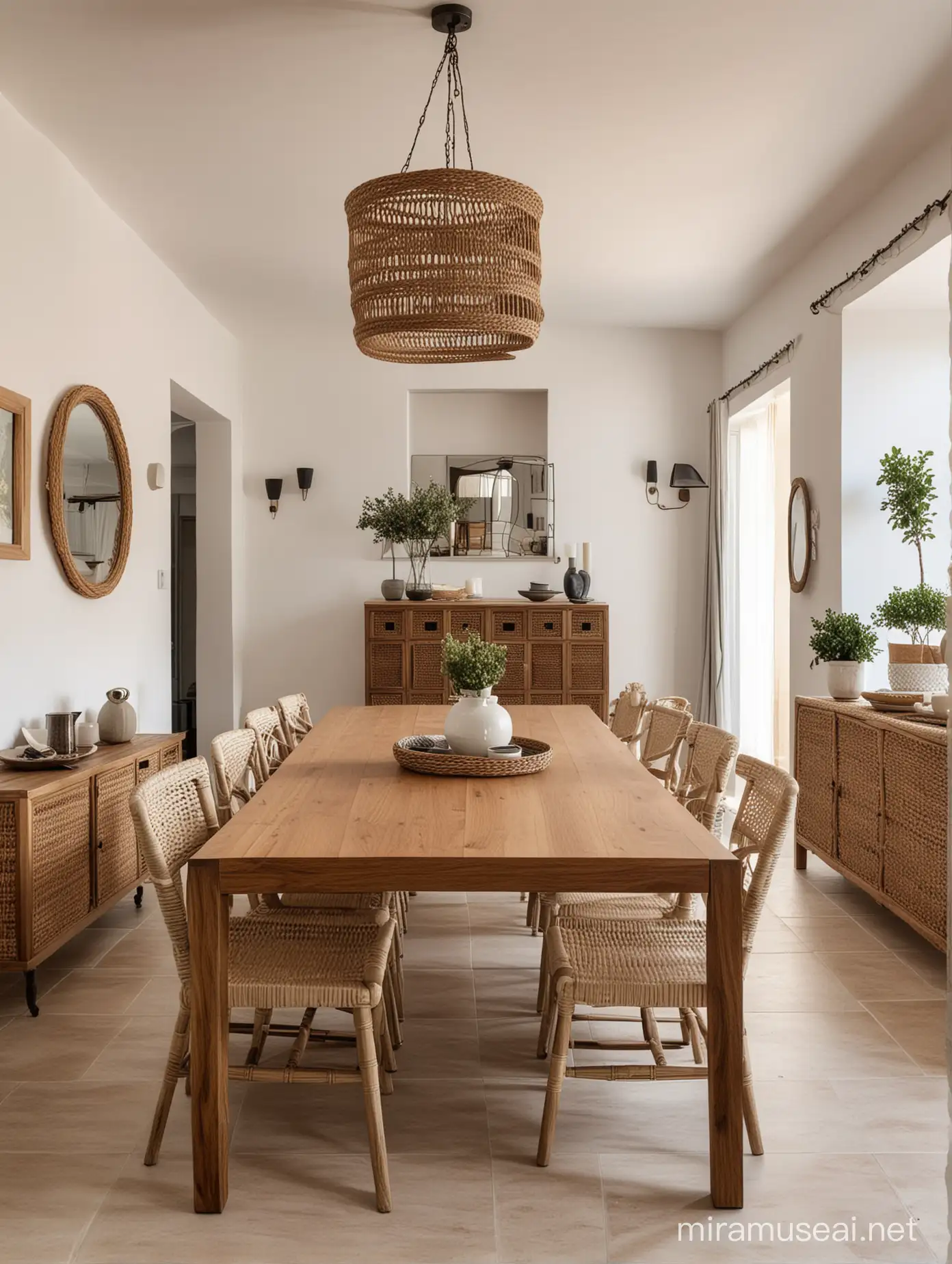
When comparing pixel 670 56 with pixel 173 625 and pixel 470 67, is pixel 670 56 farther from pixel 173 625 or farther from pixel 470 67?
pixel 173 625

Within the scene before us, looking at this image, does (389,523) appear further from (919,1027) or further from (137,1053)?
(919,1027)

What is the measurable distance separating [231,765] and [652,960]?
1.26 metres

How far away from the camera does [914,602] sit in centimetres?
412

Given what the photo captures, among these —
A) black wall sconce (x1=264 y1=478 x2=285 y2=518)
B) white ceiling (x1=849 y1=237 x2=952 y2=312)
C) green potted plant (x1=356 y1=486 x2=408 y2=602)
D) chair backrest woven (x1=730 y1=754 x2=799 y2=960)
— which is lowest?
A: chair backrest woven (x1=730 y1=754 x2=799 y2=960)

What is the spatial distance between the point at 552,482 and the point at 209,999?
5.60m

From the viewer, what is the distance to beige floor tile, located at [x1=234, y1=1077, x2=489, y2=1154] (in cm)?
238

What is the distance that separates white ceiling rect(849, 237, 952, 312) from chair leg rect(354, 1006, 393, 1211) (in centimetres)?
353

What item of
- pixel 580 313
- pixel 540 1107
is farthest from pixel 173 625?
pixel 540 1107

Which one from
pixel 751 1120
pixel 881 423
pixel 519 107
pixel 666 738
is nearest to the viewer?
pixel 751 1120

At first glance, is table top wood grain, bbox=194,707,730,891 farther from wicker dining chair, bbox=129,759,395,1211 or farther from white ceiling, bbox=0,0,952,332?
white ceiling, bbox=0,0,952,332

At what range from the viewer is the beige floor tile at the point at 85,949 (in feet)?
12.0

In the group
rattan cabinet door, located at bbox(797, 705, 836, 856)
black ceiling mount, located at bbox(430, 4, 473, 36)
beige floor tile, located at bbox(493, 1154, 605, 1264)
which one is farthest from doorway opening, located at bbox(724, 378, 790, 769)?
beige floor tile, located at bbox(493, 1154, 605, 1264)

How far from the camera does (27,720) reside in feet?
13.1

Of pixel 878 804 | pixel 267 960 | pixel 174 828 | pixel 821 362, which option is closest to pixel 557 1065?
pixel 267 960
